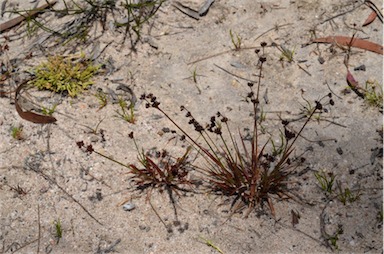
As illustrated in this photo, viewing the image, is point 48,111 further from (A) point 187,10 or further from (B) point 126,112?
(A) point 187,10

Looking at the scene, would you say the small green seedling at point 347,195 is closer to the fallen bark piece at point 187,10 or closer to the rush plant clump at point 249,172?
the rush plant clump at point 249,172

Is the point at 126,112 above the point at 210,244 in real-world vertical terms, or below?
above

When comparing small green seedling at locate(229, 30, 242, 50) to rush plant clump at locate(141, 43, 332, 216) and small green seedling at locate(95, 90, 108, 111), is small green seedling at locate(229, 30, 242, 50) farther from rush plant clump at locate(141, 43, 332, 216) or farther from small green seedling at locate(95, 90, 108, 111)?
small green seedling at locate(95, 90, 108, 111)

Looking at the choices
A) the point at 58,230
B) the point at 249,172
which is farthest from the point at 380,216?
the point at 58,230

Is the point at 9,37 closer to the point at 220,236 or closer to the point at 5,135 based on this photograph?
the point at 5,135

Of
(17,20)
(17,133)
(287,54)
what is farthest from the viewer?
(17,20)

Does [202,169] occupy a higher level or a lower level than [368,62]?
lower

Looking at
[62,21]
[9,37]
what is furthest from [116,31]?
[9,37]
